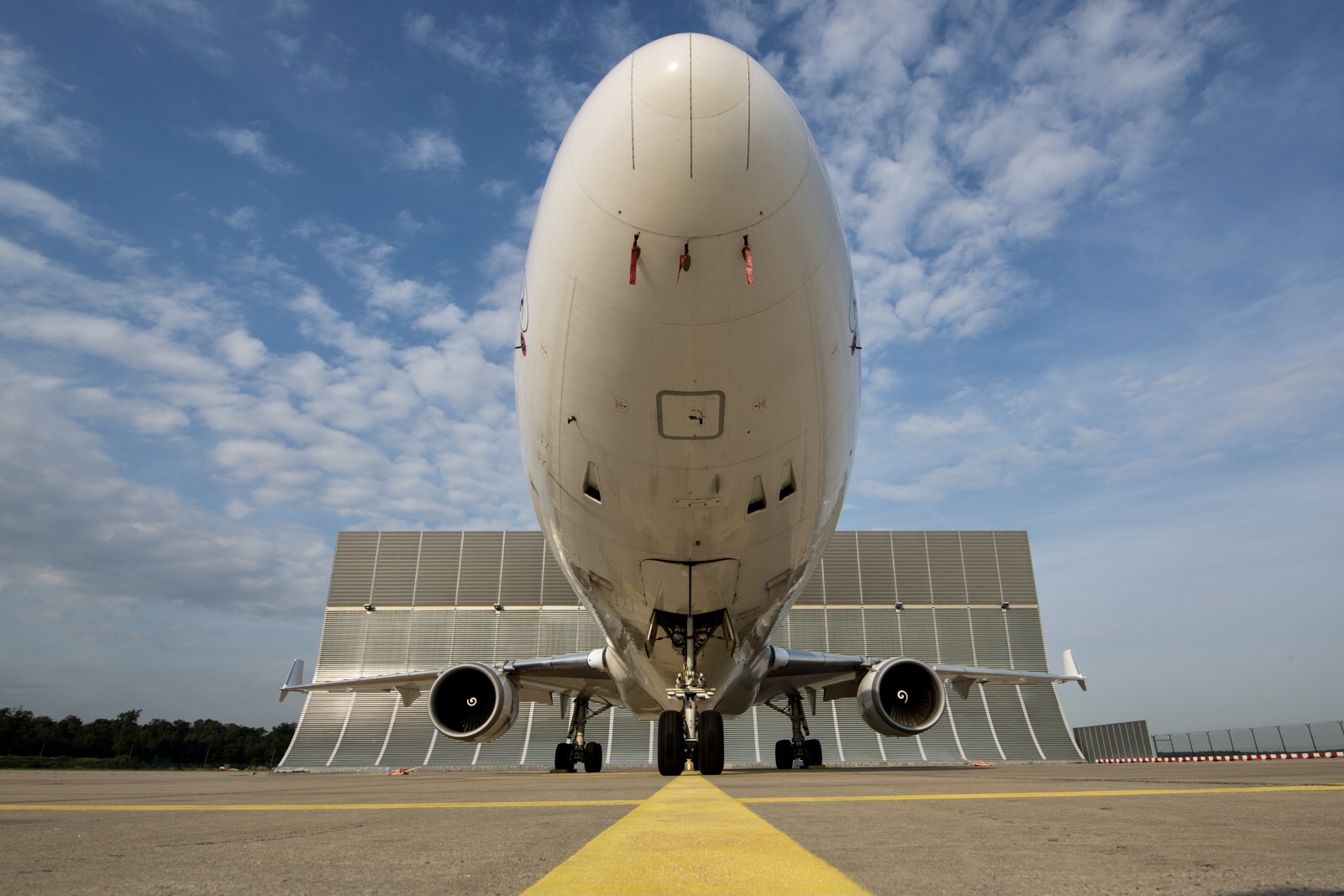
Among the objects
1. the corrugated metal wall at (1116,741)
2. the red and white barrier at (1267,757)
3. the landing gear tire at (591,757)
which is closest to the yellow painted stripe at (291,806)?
the landing gear tire at (591,757)

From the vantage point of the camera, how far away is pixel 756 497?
5.17 metres

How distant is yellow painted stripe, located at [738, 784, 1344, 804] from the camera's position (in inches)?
144

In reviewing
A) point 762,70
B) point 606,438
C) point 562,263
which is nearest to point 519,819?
point 606,438

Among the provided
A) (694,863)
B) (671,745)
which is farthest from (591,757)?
(694,863)

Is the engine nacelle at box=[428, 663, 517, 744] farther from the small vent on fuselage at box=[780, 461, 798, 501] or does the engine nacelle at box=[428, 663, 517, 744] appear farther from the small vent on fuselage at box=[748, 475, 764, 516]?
the small vent on fuselage at box=[780, 461, 798, 501]

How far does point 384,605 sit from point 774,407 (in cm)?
2846

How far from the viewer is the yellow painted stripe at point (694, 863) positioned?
134cm

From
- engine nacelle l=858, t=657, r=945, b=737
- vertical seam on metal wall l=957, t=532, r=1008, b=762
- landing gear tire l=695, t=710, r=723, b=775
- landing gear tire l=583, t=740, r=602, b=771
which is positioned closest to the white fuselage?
landing gear tire l=695, t=710, r=723, b=775

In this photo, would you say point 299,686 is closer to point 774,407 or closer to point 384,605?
point 774,407

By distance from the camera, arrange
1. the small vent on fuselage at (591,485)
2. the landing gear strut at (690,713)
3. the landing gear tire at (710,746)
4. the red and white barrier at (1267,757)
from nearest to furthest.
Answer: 1. the small vent on fuselage at (591,485)
2. the landing gear strut at (690,713)
3. the landing gear tire at (710,746)
4. the red and white barrier at (1267,757)

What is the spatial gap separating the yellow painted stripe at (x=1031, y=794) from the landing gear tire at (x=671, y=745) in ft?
11.3

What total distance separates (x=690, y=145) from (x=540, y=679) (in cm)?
1073

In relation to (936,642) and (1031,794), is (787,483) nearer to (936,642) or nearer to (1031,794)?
(1031,794)

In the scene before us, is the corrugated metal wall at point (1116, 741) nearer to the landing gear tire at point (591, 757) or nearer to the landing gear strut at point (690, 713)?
the landing gear tire at point (591, 757)
